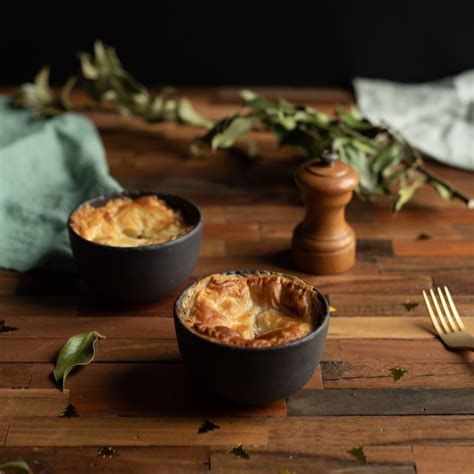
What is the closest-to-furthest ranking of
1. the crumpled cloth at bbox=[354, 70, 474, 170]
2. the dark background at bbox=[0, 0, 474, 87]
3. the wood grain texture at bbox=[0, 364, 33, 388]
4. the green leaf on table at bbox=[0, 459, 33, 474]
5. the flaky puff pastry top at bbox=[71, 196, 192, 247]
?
1. the green leaf on table at bbox=[0, 459, 33, 474]
2. the wood grain texture at bbox=[0, 364, 33, 388]
3. the flaky puff pastry top at bbox=[71, 196, 192, 247]
4. the crumpled cloth at bbox=[354, 70, 474, 170]
5. the dark background at bbox=[0, 0, 474, 87]

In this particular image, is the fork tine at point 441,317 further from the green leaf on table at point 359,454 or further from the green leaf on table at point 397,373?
the green leaf on table at point 359,454

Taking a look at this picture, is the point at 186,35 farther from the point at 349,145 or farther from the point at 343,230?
the point at 343,230

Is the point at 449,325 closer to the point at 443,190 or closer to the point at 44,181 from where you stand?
the point at 443,190

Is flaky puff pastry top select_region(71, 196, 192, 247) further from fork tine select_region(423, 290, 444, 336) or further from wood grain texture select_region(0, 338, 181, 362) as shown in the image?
fork tine select_region(423, 290, 444, 336)

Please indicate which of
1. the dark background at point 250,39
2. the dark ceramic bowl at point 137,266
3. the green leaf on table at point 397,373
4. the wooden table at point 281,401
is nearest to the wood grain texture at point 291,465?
the wooden table at point 281,401

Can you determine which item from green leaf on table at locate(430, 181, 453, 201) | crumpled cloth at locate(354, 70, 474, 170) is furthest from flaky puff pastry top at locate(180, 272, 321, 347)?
crumpled cloth at locate(354, 70, 474, 170)

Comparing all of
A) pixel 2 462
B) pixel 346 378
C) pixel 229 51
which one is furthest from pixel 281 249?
pixel 229 51
